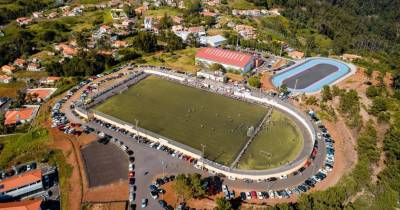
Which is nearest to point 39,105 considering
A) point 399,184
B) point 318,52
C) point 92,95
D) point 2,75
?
point 92,95

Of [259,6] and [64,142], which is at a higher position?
[259,6]

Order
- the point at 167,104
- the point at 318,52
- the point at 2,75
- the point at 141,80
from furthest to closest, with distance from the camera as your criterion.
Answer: the point at 318,52 < the point at 2,75 < the point at 141,80 < the point at 167,104

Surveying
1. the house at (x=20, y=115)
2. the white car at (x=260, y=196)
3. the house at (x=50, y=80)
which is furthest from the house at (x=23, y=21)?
the white car at (x=260, y=196)

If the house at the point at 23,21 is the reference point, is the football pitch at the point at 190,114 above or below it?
below

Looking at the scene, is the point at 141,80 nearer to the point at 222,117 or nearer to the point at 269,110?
the point at 222,117

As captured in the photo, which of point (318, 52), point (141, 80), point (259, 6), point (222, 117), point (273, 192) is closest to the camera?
point (273, 192)

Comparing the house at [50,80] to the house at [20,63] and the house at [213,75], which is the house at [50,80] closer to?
the house at [20,63]

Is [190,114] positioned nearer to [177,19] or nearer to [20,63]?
[20,63]
